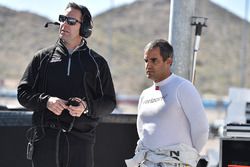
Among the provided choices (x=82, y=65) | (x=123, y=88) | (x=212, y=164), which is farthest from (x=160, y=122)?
(x=123, y=88)

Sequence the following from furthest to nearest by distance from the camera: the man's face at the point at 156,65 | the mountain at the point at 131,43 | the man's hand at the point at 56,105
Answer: the mountain at the point at 131,43 → the man's face at the point at 156,65 → the man's hand at the point at 56,105

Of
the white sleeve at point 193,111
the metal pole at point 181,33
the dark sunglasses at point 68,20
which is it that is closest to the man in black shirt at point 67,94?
the dark sunglasses at point 68,20

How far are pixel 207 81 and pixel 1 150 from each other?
84.2m

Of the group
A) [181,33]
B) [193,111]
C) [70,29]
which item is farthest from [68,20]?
[181,33]

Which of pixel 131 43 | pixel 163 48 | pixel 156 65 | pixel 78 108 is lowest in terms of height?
pixel 131 43

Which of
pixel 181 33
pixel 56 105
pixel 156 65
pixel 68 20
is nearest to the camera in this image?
pixel 56 105

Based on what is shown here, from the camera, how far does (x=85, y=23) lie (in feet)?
18.1

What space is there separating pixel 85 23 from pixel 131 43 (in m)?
96.7

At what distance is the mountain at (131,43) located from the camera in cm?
8864

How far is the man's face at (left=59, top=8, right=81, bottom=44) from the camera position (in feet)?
17.9

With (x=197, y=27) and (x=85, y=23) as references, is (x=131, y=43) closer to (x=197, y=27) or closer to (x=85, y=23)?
(x=197, y=27)

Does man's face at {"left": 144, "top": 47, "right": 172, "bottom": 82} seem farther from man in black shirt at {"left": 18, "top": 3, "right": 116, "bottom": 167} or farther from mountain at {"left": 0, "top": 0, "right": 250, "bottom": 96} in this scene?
mountain at {"left": 0, "top": 0, "right": 250, "bottom": 96}

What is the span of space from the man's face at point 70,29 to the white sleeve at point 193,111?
3.22 feet

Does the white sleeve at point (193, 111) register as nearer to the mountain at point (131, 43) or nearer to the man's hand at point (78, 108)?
the man's hand at point (78, 108)
